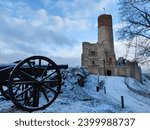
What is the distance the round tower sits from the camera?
5247 cm

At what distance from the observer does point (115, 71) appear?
46.2 metres

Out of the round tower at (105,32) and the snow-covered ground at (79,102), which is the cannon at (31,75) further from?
the round tower at (105,32)

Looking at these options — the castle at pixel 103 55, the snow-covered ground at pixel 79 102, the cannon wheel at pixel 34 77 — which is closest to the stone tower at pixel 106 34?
the castle at pixel 103 55

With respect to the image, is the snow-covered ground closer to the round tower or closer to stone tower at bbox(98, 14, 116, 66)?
stone tower at bbox(98, 14, 116, 66)

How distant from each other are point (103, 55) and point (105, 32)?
5.43 meters

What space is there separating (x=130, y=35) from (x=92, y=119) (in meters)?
8.82

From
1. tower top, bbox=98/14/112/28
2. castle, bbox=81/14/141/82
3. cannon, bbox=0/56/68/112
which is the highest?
tower top, bbox=98/14/112/28

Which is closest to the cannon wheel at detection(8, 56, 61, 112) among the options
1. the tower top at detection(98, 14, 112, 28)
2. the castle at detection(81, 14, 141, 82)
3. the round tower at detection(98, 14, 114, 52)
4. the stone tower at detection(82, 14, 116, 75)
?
the castle at detection(81, 14, 141, 82)

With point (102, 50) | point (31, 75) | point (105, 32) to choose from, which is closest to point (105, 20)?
point (105, 32)

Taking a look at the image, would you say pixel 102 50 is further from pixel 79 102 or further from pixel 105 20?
pixel 79 102

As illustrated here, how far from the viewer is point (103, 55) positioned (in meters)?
50.3

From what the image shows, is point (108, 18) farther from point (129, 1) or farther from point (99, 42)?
point (129, 1)

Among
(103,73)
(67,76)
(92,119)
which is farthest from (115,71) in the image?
(92,119)

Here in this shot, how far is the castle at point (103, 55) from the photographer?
150ft
